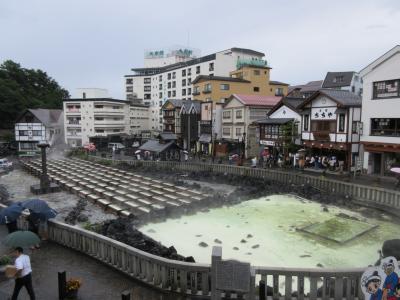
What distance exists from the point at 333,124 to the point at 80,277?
2549 cm

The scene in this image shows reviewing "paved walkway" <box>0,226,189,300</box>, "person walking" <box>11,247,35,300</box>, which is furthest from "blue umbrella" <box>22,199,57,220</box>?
"person walking" <box>11,247,35,300</box>

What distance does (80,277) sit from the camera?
30.9 feet

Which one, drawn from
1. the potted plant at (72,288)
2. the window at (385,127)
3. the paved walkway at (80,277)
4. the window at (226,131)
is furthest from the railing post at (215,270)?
the window at (226,131)

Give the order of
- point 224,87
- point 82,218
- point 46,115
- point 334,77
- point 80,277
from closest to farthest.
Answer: point 80,277 < point 82,218 < point 224,87 < point 334,77 < point 46,115

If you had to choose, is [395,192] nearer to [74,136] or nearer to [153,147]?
[153,147]

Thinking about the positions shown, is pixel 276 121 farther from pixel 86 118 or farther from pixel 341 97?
pixel 86 118

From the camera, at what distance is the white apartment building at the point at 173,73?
61.4 metres

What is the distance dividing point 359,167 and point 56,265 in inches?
1002

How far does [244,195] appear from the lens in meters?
24.0

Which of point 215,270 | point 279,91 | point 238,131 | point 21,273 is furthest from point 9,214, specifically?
point 279,91

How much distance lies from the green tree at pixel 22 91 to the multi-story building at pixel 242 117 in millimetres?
44660

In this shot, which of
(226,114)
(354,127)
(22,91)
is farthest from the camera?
(22,91)

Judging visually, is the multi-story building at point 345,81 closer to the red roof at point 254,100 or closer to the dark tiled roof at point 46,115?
the red roof at point 254,100

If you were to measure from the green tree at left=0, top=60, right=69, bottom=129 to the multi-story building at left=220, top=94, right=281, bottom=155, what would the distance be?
44.7 metres
